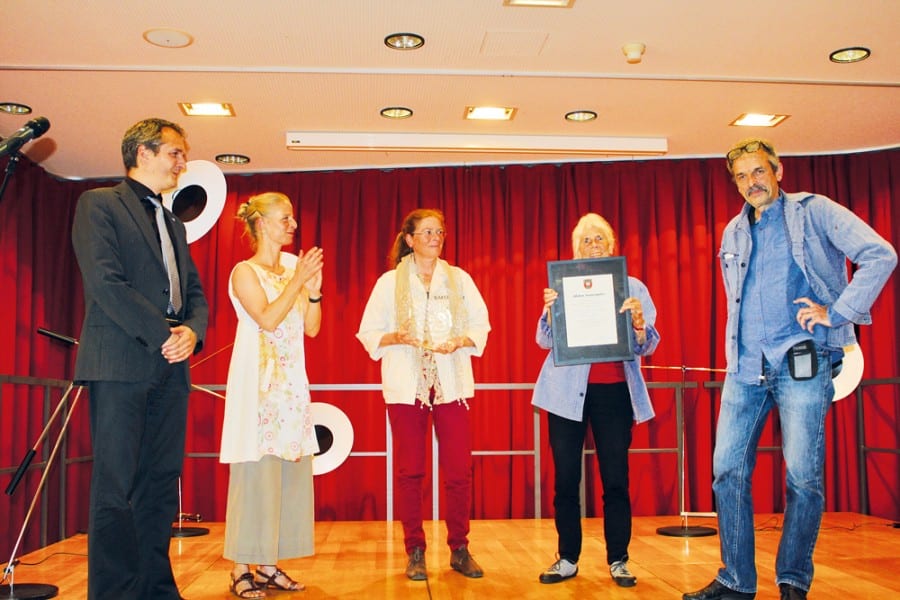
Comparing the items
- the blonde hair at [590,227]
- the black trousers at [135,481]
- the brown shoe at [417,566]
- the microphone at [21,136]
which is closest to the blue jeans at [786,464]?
the blonde hair at [590,227]

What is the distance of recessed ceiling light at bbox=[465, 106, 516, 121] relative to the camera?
5.33 meters

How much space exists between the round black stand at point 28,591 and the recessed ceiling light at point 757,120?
4.78 m

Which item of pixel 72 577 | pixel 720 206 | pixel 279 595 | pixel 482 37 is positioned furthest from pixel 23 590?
pixel 720 206

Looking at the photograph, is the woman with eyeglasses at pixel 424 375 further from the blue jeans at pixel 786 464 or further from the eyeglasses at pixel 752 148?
the eyeglasses at pixel 752 148

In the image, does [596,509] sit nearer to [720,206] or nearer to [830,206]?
[720,206]

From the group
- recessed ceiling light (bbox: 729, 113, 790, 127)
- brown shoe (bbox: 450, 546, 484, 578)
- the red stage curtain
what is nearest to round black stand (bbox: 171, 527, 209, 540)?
the red stage curtain

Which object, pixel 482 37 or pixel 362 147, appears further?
pixel 362 147

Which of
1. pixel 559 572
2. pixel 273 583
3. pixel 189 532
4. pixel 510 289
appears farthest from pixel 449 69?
pixel 189 532

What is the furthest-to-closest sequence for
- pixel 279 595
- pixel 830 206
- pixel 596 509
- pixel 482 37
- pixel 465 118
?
pixel 596 509
pixel 465 118
pixel 482 37
pixel 279 595
pixel 830 206

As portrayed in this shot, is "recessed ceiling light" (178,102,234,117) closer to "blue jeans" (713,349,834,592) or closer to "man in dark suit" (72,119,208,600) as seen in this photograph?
"man in dark suit" (72,119,208,600)

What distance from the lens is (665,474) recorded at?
6.32 meters

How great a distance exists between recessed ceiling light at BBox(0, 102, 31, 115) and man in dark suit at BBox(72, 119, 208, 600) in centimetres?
292

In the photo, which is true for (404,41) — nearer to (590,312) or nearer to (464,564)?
(590,312)

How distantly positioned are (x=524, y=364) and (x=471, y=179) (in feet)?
5.05
